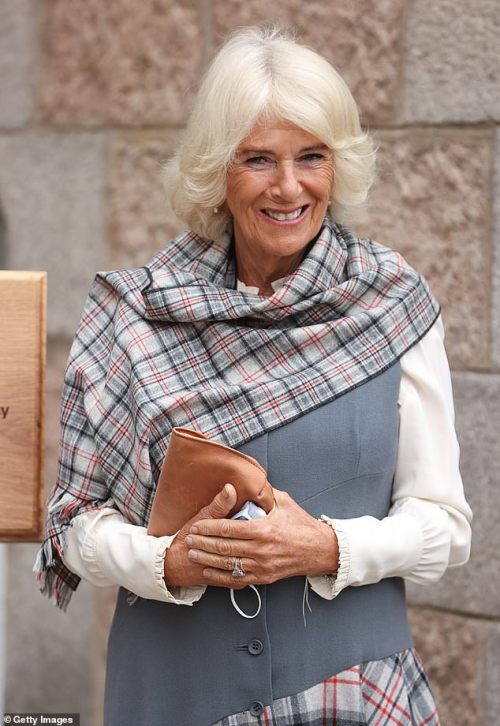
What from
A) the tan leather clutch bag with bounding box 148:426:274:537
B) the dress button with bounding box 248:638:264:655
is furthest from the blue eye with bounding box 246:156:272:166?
the dress button with bounding box 248:638:264:655

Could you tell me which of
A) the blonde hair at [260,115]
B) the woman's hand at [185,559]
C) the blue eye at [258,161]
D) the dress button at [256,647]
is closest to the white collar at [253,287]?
the blonde hair at [260,115]

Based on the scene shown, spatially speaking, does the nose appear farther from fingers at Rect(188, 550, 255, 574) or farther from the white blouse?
fingers at Rect(188, 550, 255, 574)

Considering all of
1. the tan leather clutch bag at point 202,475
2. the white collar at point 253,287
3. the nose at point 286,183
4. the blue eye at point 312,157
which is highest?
the blue eye at point 312,157

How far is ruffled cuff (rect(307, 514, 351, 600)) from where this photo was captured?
211 cm

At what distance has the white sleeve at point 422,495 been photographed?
2.16 metres

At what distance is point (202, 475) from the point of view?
2.02 metres

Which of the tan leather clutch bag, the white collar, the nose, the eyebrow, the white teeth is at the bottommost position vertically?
the tan leather clutch bag

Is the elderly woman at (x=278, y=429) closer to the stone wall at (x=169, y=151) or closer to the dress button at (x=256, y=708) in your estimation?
the dress button at (x=256, y=708)

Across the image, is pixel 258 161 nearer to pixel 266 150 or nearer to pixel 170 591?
pixel 266 150

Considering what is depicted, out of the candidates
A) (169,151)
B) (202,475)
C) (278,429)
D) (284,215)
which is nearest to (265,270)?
(284,215)

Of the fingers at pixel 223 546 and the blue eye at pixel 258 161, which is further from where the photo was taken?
the blue eye at pixel 258 161

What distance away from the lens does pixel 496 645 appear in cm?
313

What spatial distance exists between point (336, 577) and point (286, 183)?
802 millimetres

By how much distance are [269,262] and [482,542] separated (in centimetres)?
119
